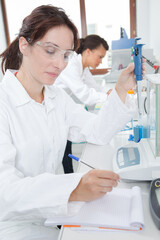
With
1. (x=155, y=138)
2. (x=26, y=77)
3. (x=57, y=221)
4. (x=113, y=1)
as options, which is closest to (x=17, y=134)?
(x=26, y=77)

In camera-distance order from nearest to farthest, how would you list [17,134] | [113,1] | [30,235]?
[30,235]
[17,134]
[113,1]

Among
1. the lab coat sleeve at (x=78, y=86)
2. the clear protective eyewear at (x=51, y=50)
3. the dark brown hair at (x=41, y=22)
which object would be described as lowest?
the lab coat sleeve at (x=78, y=86)

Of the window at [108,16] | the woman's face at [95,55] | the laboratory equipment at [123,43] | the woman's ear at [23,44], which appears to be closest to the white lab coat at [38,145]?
the woman's ear at [23,44]

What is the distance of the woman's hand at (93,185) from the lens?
0.67 meters

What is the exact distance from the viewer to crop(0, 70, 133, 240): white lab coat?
0.66 meters

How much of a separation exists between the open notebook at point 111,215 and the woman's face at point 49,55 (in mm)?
550

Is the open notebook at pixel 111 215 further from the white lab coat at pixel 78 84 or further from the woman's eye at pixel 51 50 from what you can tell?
the white lab coat at pixel 78 84

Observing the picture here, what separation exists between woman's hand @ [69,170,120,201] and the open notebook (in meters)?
0.04

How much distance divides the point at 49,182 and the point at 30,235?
0.23 m

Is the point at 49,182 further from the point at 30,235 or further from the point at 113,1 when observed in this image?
the point at 113,1

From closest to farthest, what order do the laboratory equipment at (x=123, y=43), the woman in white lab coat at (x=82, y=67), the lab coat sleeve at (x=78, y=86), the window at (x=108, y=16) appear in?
the lab coat sleeve at (x=78, y=86)
the woman in white lab coat at (x=82, y=67)
the laboratory equipment at (x=123, y=43)
the window at (x=108, y=16)

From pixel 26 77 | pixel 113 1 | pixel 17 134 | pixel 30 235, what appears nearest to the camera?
pixel 30 235

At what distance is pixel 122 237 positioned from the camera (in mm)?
602

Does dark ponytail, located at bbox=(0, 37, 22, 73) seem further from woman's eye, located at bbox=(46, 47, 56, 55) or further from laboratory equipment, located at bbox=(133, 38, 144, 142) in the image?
laboratory equipment, located at bbox=(133, 38, 144, 142)
